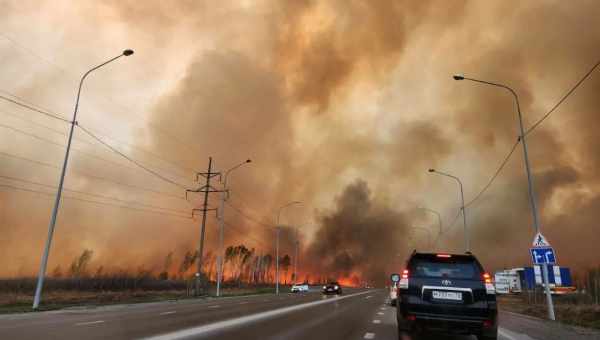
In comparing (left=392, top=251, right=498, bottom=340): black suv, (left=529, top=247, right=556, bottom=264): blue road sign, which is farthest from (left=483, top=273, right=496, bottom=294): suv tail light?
(left=529, top=247, right=556, bottom=264): blue road sign

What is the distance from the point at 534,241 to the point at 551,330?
22.7 ft

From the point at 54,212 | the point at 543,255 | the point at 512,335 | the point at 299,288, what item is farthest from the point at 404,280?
the point at 299,288

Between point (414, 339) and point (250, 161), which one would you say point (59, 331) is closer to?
point (414, 339)

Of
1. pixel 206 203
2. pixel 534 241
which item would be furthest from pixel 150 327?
pixel 206 203

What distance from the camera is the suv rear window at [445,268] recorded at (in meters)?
9.41

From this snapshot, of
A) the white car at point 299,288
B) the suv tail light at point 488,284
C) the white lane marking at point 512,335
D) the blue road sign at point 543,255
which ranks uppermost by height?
the blue road sign at point 543,255

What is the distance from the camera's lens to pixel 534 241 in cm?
1972

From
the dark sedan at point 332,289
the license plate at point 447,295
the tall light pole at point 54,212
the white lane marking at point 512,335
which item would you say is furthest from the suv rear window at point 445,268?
the dark sedan at point 332,289

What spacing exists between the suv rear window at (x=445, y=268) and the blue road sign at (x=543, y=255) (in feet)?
37.8

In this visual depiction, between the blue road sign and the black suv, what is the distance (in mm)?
11450

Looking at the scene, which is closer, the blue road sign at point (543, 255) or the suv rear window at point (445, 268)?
the suv rear window at point (445, 268)

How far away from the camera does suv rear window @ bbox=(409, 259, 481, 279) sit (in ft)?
30.9

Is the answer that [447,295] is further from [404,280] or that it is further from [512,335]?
[512,335]

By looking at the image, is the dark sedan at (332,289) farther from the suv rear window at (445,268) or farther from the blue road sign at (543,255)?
the suv rear window at (445,268)
